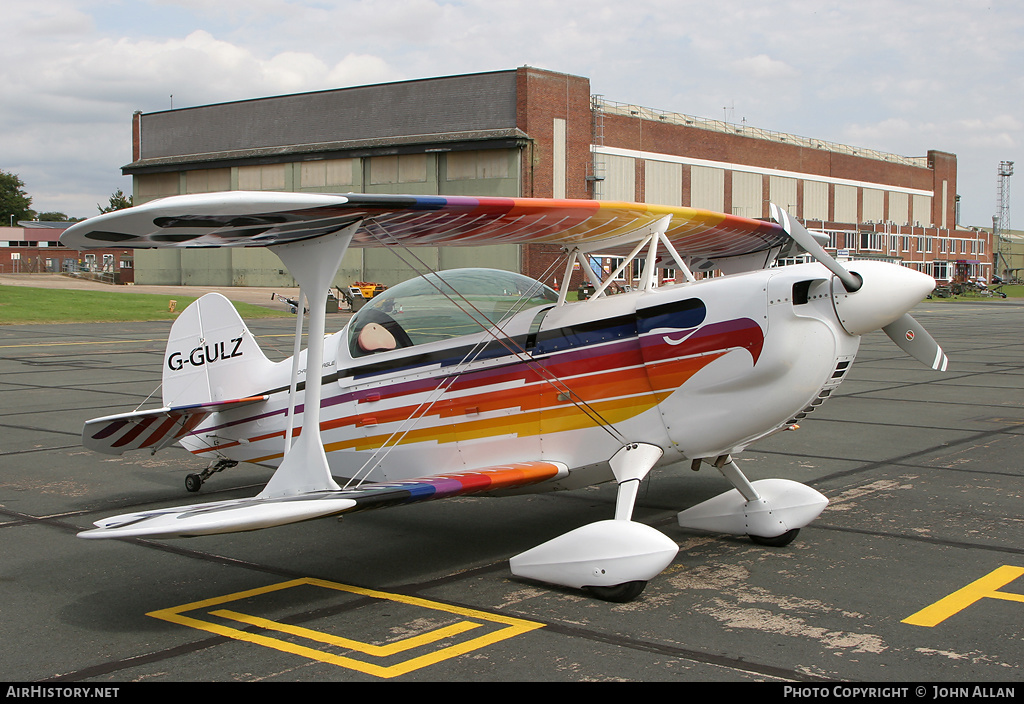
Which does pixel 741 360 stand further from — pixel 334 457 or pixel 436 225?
pixel 334 457

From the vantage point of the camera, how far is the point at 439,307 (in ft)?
22.4

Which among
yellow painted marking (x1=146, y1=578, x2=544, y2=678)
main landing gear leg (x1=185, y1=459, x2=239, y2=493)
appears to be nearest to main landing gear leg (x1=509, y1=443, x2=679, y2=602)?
yellow painted marking (x1=146, y1=578, x2=544, y2=678)

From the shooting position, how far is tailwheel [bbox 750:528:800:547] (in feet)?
21.6

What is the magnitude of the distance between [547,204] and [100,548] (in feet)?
13.0

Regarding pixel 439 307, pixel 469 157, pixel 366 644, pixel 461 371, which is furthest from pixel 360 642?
pixel 469 157

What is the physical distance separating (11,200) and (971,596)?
134 m

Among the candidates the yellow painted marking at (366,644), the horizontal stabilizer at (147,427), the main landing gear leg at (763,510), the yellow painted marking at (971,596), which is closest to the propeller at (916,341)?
the main landing gear leg at (763,510)

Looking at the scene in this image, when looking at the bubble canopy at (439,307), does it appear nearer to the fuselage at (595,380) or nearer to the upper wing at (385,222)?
the fuselage at (595,380)

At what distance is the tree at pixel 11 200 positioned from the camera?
393 feet

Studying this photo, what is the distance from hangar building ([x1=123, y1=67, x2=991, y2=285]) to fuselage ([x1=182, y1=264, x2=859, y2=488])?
44120mm

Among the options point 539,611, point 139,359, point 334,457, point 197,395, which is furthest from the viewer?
point 139,359

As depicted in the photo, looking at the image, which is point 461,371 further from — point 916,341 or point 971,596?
point 971,596

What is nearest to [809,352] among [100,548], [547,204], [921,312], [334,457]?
[547,204]
